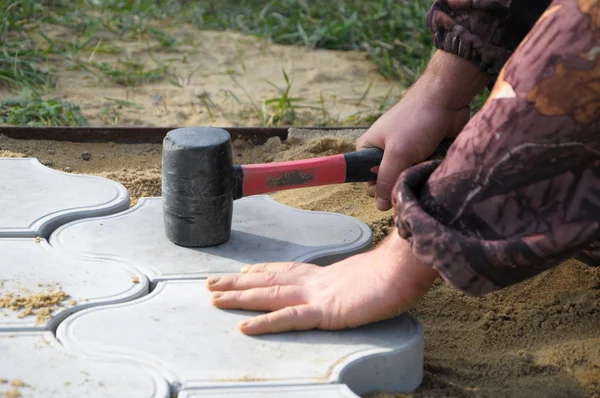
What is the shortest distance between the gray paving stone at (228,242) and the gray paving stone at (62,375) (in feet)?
1.29

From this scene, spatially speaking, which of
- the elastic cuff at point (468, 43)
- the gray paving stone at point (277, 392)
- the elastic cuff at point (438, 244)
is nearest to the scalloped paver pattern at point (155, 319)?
the gray paving stone at point (277, 392)

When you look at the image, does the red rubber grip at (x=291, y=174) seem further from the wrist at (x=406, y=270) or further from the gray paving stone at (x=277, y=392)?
the gray paving stone at (x=277, y=392)

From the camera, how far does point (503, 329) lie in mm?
2148

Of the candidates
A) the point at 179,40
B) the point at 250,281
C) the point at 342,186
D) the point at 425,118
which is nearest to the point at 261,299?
the point at 250,281

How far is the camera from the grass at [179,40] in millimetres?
3879

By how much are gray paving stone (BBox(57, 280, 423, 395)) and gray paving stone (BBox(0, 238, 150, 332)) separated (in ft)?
0.18

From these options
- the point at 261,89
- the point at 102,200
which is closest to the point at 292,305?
the point at 102,200

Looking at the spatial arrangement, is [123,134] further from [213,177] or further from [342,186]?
[213,177]

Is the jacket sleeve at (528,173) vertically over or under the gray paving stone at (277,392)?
over

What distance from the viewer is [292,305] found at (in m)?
1.92

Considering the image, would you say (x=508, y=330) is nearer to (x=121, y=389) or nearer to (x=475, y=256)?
(x=475, y=256)

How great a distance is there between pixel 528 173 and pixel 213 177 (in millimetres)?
890

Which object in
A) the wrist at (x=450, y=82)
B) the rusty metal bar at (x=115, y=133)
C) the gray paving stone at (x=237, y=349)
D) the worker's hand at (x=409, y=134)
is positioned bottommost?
the rusty metal bar at (x=115, y=133)

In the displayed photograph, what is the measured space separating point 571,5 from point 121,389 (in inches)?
43.9
